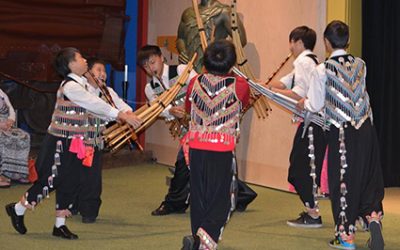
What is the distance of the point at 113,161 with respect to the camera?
827 centimetres

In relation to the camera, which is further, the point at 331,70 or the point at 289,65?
the point at 289,65

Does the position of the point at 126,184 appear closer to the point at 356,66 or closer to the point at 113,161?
the point at 113,161

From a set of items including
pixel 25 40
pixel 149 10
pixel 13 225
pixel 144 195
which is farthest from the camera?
pixel 149 10

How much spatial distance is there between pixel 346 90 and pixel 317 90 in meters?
0.16

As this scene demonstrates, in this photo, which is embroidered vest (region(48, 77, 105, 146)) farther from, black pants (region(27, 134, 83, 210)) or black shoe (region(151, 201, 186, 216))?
black shoe (region(151, 201, 186, 216))

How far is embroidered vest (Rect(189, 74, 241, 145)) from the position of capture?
424cm

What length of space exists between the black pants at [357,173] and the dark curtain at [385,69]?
7.61ft

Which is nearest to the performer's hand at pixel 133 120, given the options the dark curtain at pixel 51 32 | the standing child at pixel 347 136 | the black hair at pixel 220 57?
the black hair at pixel 220 57

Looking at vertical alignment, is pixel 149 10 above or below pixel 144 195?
above

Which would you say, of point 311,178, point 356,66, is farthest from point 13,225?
point 356,66

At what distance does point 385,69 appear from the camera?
271 inches

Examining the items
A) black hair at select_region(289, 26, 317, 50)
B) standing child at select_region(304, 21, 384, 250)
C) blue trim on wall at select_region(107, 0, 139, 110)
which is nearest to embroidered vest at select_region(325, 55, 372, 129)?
standing child at select_region(304, 21, 384, 250)

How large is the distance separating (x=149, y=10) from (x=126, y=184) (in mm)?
2404

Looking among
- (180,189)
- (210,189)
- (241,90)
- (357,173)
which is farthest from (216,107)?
(180,189)
